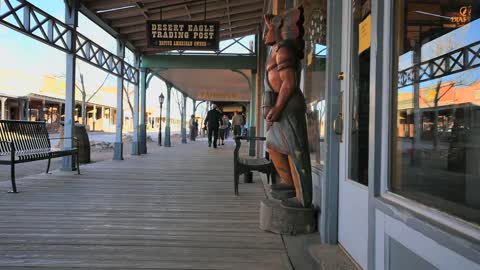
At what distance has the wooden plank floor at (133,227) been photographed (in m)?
3.03

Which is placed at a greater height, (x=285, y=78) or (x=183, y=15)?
(x=183, y=15)

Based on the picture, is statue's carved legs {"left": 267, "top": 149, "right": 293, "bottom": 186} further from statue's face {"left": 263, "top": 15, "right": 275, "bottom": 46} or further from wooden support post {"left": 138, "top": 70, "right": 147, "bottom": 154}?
wooden support post {"left": 138, "top": 70, "right": 147, "bottom": 154}

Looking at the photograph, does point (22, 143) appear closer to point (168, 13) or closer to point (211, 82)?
point (168, 13)

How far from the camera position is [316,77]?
4.37 m

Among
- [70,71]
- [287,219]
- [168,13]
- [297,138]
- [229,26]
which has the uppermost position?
[229,26]

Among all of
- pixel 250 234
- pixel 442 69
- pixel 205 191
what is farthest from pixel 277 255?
pixel 205 191

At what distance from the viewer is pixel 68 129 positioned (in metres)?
8.38

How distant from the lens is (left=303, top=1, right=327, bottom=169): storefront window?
393cm

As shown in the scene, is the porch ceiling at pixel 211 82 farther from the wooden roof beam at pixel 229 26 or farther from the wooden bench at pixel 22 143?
the wooden bench at pixel 22 143

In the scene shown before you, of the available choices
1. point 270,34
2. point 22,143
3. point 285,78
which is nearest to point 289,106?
point 285,78

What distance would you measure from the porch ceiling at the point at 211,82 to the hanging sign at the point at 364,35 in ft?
36.8

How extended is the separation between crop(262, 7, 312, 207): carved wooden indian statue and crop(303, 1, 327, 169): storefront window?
0.24m

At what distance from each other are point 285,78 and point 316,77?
0.91m

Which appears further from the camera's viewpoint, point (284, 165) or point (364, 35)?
point (284, 165)
